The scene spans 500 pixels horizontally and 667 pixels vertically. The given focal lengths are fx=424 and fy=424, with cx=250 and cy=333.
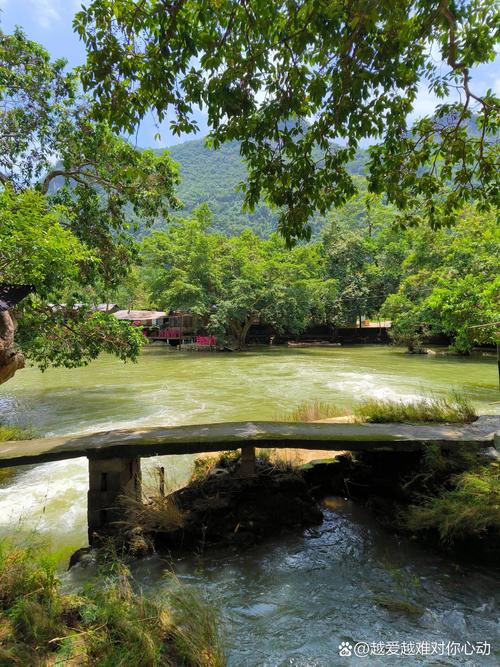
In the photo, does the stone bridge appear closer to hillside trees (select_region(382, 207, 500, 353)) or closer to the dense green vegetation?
hillside trees (select_region(382, 207, 500, 353))

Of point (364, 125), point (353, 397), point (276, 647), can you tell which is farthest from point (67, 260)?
point (353, 397)

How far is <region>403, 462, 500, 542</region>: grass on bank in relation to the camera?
3828mm

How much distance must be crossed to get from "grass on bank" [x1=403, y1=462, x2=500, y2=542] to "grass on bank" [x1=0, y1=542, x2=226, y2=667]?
233 centimetres

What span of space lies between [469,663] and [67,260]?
560cm

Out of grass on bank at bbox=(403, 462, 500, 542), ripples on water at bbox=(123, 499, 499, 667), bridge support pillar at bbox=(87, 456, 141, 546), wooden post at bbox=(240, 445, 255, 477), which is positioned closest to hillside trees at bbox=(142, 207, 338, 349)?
wooden post at bbox=(240, 445, 255, 477)

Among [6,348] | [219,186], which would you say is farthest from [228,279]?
[219,186]

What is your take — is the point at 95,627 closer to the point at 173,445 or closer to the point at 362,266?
the point at 173,445

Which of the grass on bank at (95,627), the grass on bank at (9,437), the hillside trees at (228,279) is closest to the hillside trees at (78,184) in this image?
the grass on bank at (9,437)

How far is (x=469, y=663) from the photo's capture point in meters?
2.78

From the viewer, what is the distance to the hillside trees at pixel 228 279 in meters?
29.4

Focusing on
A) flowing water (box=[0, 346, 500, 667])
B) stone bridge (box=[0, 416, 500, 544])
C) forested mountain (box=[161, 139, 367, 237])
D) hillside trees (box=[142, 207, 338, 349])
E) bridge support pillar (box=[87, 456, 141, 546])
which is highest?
forested mountain (box=[161, 139, 367, 237])

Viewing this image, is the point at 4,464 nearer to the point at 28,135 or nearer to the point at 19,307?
the point at 19,307

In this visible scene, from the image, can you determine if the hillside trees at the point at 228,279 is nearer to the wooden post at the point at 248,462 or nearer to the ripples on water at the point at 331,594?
the wooden post at the point at 248,462

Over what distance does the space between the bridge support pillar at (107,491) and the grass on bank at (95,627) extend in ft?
4.71
